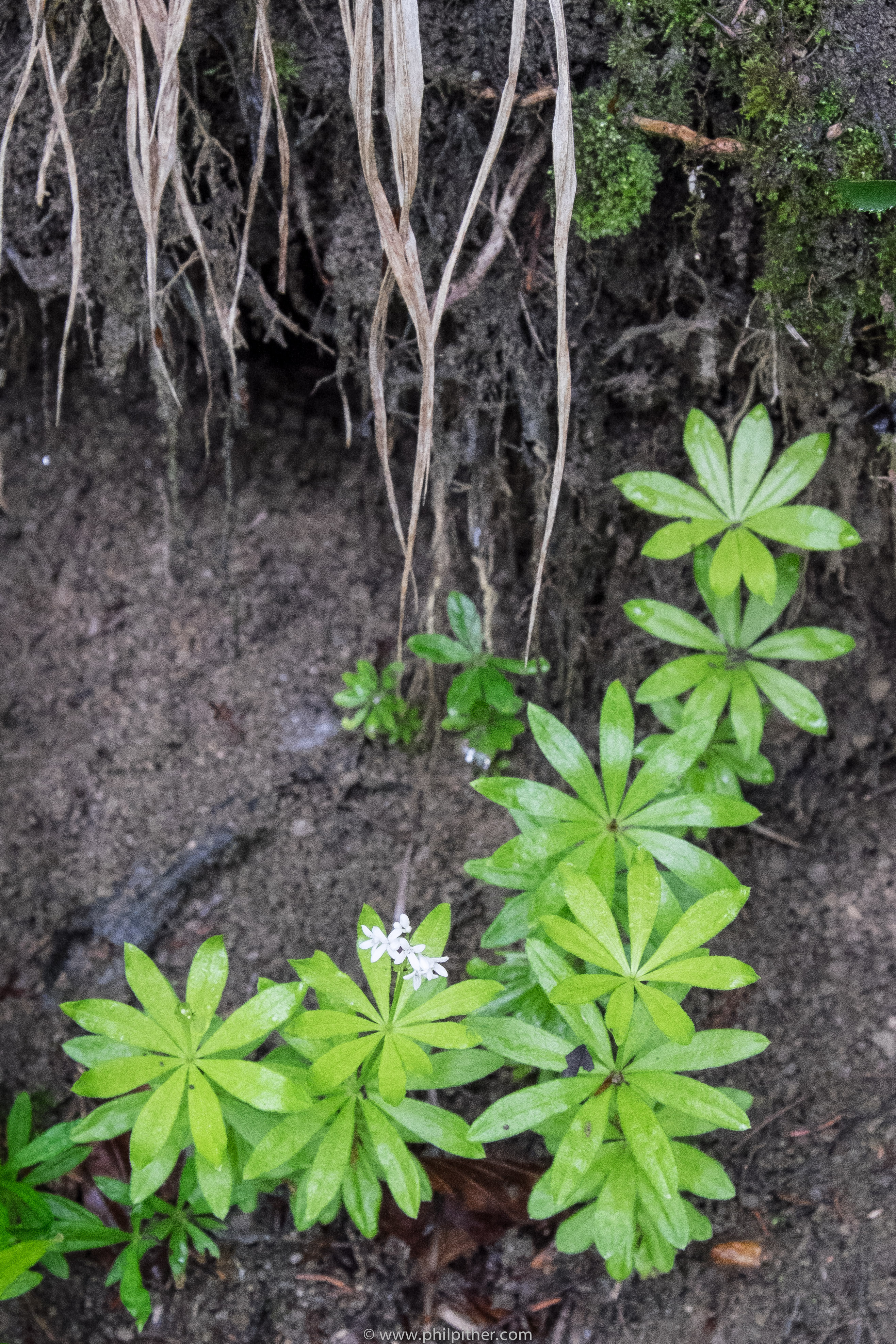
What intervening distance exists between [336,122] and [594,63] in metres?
0.47

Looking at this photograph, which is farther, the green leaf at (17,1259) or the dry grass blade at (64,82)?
the dry grass blade at (64,82)

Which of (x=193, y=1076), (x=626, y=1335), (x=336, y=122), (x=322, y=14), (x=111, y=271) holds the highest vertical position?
(x=322, y=14)

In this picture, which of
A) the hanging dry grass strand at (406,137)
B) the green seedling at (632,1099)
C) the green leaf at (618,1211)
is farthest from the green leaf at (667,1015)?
the hanging dry grass strand at (406,137)

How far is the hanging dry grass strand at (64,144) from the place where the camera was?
1.39 metres

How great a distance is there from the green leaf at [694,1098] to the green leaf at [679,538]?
0.85 meters

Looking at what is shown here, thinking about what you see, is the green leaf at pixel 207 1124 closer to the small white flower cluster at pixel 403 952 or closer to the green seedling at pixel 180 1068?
the green seedling at pixel 180 1068

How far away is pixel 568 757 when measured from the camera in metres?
1.45

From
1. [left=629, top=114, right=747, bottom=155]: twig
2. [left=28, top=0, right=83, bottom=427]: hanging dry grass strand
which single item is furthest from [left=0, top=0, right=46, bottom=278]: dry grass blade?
[left=629, top=114, right=747, bottom=155]: twig

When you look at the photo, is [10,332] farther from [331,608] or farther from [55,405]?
[331,608]

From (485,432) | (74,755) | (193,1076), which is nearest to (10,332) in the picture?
(74,755)

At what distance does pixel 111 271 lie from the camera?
67.3 inches

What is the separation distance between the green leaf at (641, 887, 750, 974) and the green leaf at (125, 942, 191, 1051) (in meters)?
0.72

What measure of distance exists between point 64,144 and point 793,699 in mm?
1592

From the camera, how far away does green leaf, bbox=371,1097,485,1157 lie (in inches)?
50.9
